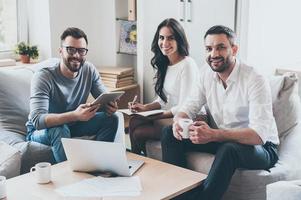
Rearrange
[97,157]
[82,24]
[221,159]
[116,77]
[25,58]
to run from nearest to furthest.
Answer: [97,157]
[221,159]
[25,58]
[116,77]
[82,24]

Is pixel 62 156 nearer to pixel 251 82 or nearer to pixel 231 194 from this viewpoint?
pixel 231 194

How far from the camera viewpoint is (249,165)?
2.38m

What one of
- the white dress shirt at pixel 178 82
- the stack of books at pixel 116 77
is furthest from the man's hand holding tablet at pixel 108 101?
the stack of books at pixel 116 77

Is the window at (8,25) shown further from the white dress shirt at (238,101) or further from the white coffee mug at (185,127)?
the white coffee mug at (185,127)

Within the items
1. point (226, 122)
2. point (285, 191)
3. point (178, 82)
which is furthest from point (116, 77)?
point (285, 191)

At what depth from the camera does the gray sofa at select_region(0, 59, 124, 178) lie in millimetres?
2666

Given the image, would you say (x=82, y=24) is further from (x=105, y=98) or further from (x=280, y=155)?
(x=280, y=155)

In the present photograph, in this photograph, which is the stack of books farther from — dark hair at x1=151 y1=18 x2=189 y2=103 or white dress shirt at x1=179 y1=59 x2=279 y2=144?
white dress shirt at x1=179 y1=59 x2=279 y2=144

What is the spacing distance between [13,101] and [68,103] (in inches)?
14.9

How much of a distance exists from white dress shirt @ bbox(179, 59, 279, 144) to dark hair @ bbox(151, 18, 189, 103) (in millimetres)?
339

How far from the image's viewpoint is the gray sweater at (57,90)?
269 centimetres

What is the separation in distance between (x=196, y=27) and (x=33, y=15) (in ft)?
4.77

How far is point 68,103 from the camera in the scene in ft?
9.48

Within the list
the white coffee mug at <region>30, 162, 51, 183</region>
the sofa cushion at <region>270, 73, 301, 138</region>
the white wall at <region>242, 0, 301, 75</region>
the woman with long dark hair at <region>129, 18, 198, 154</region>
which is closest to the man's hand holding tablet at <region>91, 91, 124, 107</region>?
the woman with long dark hair at <region>129, 18, 198, 154</region>
